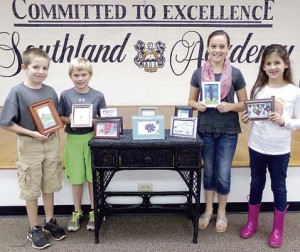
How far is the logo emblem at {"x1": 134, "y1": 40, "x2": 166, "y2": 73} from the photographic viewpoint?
4075mm

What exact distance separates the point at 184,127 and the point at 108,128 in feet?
1.52

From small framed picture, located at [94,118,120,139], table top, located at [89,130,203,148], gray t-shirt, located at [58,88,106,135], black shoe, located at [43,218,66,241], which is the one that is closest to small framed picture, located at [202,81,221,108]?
table top, located at [89,130,203,148]

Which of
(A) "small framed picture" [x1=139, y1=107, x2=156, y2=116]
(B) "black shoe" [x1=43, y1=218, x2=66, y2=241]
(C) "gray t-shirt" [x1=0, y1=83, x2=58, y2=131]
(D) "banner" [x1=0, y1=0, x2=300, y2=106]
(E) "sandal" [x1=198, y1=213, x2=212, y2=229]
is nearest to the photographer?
(C) "gray t-shirt" [x1=0, y1=83, x2=58, y2=131]

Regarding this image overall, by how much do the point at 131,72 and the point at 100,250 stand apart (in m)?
2.58

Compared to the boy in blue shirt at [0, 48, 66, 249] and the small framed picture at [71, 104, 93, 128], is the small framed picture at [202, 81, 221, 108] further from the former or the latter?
the boy in blue shirt at [0, 48, 66, 249]

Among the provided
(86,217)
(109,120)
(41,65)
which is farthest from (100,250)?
(41,65)

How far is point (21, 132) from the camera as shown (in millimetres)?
1852

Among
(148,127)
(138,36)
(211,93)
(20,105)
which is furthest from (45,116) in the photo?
(138,36)

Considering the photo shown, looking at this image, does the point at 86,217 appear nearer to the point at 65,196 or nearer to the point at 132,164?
the point at 65,196

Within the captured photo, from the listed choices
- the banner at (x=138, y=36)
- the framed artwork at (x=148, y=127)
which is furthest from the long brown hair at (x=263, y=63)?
the banner at (x=138, y=36)

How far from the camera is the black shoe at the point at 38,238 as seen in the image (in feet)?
6.75

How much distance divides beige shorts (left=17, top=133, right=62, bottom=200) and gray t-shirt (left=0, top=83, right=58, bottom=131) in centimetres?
10

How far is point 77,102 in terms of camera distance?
2.06m

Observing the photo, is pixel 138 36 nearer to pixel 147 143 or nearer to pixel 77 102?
pixel 77 102
